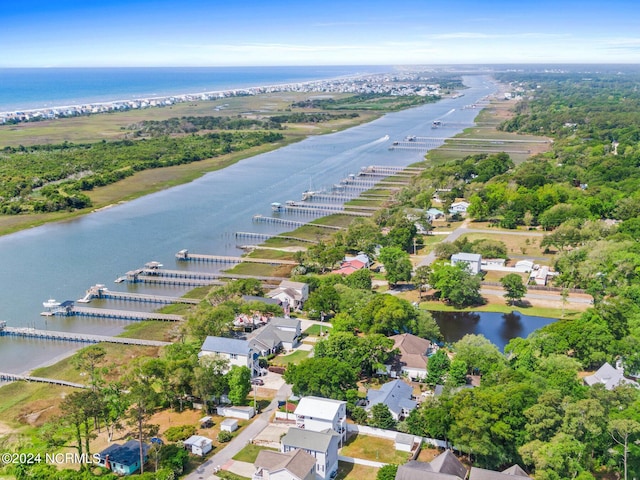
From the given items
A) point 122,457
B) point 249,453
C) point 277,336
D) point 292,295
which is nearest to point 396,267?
point 292,295

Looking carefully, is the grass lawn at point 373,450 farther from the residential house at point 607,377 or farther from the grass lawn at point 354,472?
the residential house at point 607,377

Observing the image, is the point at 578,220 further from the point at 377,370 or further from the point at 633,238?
the point at 377,370

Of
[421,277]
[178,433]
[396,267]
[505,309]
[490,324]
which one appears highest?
[396,267]

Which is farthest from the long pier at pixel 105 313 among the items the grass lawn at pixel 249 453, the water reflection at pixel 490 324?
the water reflection at pixel 490 324

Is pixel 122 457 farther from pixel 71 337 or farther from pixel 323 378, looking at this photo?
pixel 71 337

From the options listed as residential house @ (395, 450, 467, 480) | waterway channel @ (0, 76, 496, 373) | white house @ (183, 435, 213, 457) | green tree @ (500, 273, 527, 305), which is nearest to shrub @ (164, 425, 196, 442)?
white house @ (183, 435, 213, 457)

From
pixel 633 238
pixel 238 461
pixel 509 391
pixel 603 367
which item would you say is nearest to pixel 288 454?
pixel 238 461
